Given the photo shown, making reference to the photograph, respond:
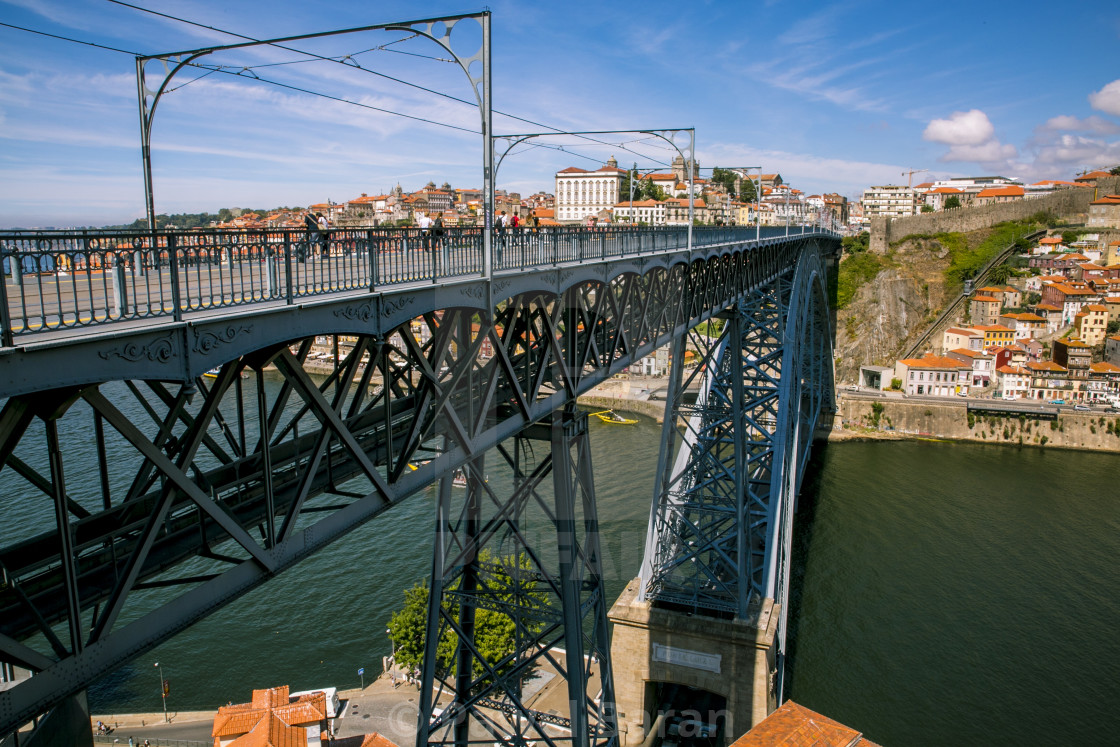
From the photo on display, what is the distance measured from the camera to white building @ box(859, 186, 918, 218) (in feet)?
292

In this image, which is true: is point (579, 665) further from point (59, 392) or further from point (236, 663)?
point (236, 663)

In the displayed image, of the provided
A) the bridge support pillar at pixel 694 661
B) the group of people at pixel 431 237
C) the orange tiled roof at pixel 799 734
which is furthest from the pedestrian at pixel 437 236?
the bridge support pillar at pixel 694 661

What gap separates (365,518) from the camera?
384 cm

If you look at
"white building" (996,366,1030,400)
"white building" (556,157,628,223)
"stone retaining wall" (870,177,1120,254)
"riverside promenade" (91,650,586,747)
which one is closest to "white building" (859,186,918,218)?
"stone retaining wall" (870,177,1120,254)

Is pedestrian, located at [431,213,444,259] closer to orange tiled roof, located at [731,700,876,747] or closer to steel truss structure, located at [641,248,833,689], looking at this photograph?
orange tiled roof, located at [731,700,876,747]

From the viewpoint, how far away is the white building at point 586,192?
86.3ft

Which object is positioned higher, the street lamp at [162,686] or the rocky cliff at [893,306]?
the rocky cliff at [893,306]

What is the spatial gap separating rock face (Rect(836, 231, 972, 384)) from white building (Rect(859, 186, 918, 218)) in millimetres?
51644

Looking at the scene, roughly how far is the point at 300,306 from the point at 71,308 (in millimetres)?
829

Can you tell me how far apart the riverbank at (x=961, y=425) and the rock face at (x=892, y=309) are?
17.9 ft

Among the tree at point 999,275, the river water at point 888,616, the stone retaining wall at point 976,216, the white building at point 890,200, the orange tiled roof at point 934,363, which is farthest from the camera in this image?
the white building at point 890,200

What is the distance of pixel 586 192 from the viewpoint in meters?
29.9

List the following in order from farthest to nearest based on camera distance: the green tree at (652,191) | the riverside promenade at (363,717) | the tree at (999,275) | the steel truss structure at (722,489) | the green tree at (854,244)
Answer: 1. the green tree at (652,191)
2. the green tree at (854,244)
3. the tree at (999,275)
4. the riverside promenade at (363,717)
5. the steel truss structure at (722,489)

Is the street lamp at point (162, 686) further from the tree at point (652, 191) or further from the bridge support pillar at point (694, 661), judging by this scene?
the tree at point (652, 191)
